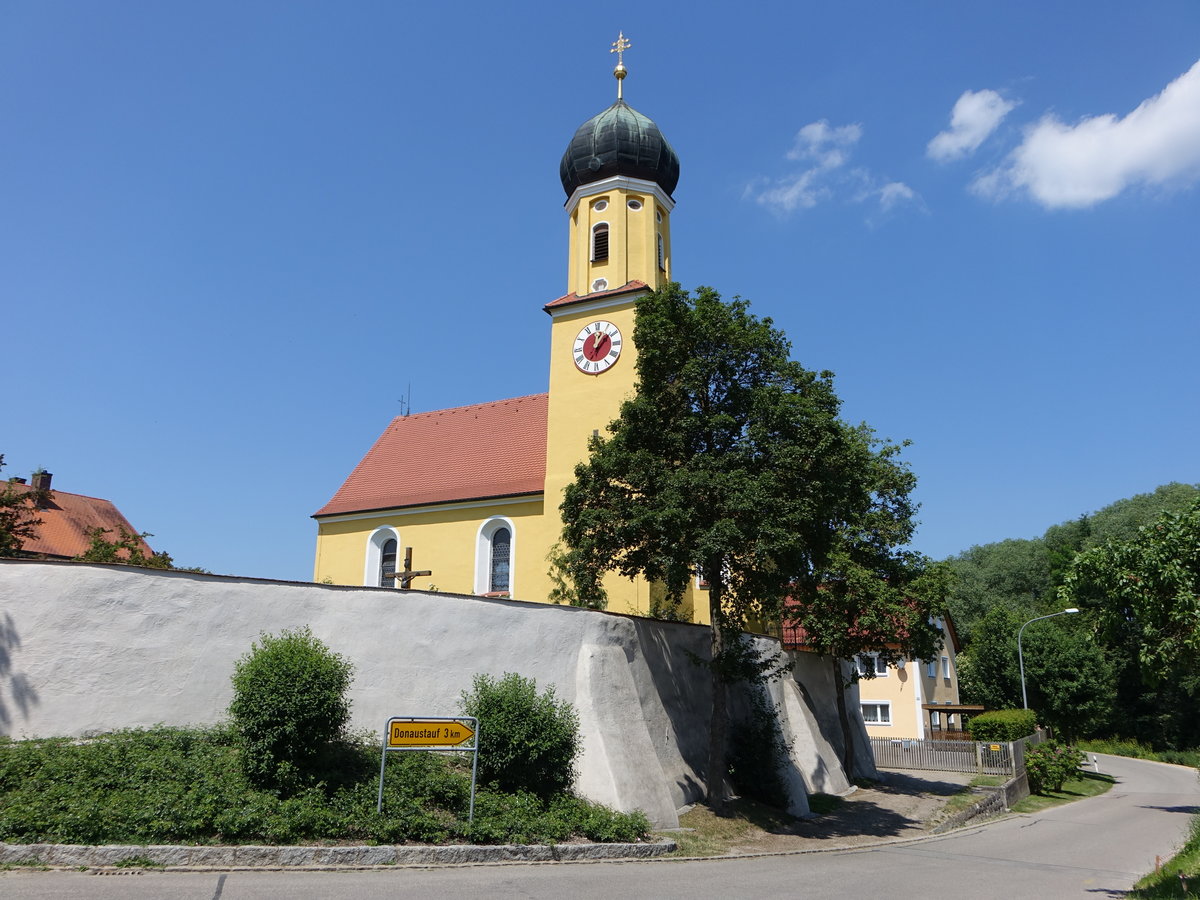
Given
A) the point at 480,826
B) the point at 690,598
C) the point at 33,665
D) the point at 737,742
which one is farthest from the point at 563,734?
the point at 690,598

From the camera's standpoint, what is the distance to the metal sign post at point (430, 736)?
512 inches

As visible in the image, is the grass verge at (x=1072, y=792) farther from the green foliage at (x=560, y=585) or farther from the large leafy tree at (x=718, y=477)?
the green foliage at (x=560, y=585)

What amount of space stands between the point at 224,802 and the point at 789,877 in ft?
27.6

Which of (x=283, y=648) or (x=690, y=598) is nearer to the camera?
(x=283, y=648)

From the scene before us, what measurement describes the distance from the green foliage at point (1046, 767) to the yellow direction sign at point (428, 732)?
80.0 ft

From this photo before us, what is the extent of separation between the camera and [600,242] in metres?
30.9

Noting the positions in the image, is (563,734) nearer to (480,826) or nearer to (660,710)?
(480,826)

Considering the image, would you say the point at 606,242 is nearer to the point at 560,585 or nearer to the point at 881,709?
the point at 560,585

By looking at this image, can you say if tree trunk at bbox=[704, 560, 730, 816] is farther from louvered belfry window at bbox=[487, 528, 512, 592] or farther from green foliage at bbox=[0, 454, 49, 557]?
green foliage at bbox=[0, 454, 49, 557]

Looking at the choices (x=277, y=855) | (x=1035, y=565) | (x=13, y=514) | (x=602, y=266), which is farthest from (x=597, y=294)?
(x=1035, y=565)

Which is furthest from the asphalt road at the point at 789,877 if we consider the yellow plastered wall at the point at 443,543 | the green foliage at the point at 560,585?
the yellow plastered wall at the point at 443,543

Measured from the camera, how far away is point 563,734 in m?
15.4

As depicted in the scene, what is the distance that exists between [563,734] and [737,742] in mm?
6491

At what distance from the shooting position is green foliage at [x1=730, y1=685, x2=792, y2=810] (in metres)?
19.6
